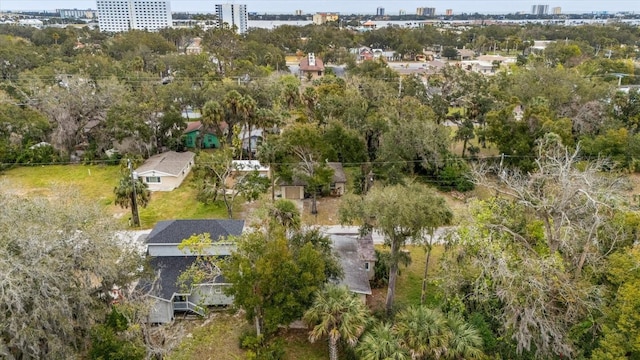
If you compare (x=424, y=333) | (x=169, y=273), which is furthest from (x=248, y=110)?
(x=424, y=333)

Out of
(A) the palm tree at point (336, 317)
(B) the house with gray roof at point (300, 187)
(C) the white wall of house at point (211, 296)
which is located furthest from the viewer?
(B) the house with gray roof at point (300, 187)

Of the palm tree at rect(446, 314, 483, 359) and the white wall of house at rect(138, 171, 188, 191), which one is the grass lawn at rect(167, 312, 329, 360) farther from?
the white wall of house at rect(138, 171, 188, 191)

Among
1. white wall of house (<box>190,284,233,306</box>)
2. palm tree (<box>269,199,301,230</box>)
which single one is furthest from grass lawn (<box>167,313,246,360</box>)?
palm tree (<box>269,199,301,230</box>)

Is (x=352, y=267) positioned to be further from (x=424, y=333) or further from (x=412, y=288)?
(x=424, y=333)

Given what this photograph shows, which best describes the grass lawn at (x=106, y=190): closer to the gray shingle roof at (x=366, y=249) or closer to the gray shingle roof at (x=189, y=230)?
the gray shingle roof at (x=189, y=230)

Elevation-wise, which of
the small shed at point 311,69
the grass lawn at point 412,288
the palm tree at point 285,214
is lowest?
the grass lawn at point 412,288

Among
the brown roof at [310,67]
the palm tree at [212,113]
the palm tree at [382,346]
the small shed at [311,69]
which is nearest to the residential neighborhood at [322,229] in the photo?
the palm tree at [382,346]

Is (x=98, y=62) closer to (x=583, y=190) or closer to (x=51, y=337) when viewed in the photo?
(x=51, y=337)

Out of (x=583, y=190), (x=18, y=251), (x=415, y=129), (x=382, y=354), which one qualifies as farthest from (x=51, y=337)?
(x=415, y=129)
